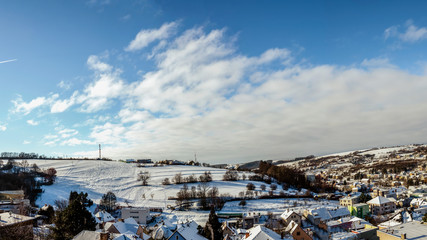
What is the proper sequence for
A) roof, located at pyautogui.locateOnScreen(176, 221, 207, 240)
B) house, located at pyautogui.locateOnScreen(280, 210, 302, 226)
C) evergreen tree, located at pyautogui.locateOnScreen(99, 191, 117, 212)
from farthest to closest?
evergreen tree, located at pyautogui.locateOnScreen(99, 191, 117, 212)
house, located at pyautogui.locateOnScreen(280, 210, 302, 226)
roof, located at pyautogui.locateOnScreen(176, 221, 207, 240)

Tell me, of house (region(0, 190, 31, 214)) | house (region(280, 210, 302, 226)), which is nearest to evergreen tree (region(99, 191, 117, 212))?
house (region(0, 190, 31, 214))

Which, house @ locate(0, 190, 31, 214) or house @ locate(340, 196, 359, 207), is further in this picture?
house @ locate(340, 196, 359, 207)

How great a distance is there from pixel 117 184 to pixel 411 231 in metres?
105

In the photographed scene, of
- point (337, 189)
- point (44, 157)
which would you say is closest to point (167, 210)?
point (337, 189)

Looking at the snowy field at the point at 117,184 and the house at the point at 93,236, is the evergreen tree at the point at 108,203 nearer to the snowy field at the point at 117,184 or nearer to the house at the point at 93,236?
the snowy field at the point at 117,184

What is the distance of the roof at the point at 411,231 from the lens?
108 feet

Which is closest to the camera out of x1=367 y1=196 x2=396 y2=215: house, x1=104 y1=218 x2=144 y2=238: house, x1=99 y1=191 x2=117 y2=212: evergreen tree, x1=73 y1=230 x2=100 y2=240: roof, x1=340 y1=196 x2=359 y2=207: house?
x1=73 y1=230 x2=100 y2=240: roof

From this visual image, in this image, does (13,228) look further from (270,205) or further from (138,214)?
(270,205)

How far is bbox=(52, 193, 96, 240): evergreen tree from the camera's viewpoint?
3172 centimetres

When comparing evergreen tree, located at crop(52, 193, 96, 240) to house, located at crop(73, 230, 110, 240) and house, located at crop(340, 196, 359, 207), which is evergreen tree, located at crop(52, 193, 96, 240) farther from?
house, located at crop(340, 196, 359, 207)

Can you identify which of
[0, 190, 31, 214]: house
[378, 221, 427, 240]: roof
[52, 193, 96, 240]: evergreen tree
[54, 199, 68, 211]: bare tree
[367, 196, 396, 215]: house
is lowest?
[367, 196, 396, 215]: house

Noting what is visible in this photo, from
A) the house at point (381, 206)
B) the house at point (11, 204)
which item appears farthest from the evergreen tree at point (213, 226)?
the house at point (381, 206)

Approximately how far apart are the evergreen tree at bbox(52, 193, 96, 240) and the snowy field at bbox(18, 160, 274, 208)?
183 feet

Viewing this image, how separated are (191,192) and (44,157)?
127 meters
